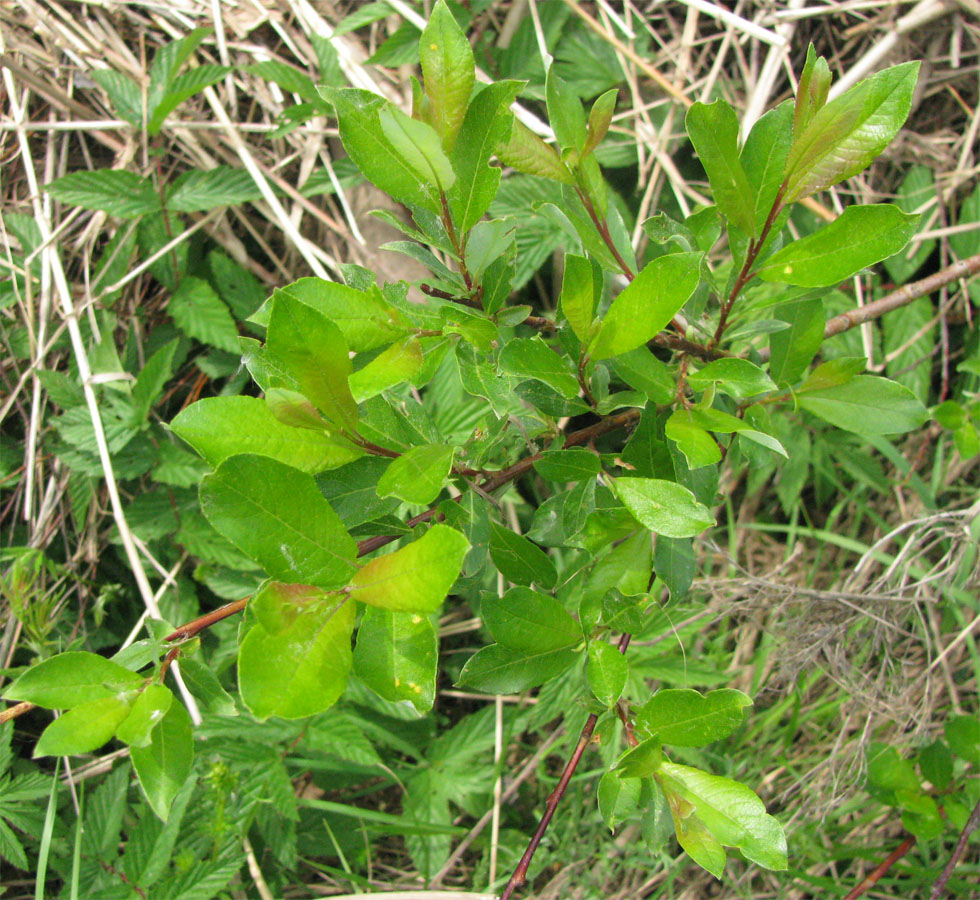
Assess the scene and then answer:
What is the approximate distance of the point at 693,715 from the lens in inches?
27.6

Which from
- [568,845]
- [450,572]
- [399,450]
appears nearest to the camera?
[450,572]

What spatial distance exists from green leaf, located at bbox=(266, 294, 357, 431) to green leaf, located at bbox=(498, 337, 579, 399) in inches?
5.7

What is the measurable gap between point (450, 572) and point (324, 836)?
125cm

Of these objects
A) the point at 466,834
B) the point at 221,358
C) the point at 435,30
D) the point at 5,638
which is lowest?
the point at 466,834

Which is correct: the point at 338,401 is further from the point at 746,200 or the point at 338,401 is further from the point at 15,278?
the point at 15,278

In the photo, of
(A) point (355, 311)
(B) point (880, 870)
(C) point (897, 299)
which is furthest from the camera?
(B) point (880, 870)

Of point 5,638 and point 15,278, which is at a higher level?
point 15,278

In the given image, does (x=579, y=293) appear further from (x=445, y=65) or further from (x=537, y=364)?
(x=445, y=65)

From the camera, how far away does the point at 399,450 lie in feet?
2.22

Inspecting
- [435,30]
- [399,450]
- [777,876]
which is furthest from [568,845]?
[435,30]

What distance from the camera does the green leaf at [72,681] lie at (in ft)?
2.08

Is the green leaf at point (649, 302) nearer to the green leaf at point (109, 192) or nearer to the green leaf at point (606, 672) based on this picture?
the green leaf at point (606, 672)

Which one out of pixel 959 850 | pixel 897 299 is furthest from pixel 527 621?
pixel 959 850

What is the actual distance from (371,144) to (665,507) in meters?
0.40
